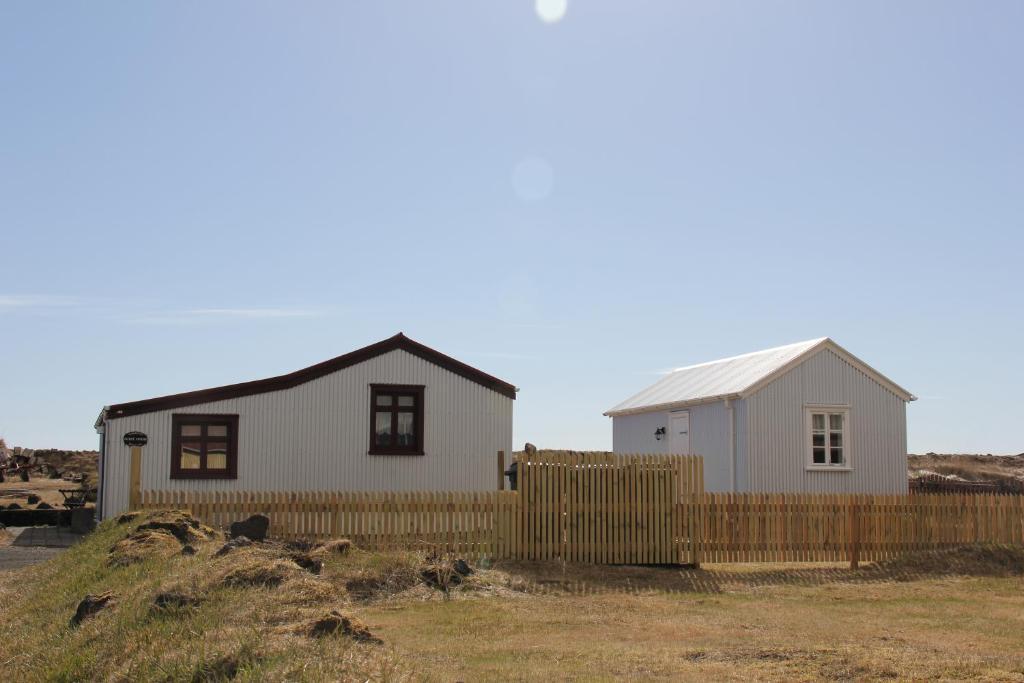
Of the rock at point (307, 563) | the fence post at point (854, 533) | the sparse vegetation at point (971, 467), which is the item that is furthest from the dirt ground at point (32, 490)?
the sparse vegetation at point (971, 467)

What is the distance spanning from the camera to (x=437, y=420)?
24.1 metres

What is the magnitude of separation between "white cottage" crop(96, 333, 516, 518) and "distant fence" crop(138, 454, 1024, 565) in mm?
3478

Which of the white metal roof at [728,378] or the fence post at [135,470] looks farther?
the white metal roof at [728,378]

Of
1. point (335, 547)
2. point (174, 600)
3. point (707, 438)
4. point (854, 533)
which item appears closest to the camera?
point (174, 600)

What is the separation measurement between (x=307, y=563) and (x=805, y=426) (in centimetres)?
1452

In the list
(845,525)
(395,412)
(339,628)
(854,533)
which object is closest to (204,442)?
(395,412)

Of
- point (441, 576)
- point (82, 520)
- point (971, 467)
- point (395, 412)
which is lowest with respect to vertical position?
point (441, 576)

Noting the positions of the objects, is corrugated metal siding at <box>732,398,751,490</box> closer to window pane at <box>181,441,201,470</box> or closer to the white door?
the white door

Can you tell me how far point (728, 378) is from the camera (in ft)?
87.8

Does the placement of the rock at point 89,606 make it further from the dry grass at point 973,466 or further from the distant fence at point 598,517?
the dry grass at point 973,466

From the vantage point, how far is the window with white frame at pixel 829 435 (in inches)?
984

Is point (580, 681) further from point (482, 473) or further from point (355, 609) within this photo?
point (482, 473)

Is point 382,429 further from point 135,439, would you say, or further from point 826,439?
point 826,439

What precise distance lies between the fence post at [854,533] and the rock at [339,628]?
1248 cm
